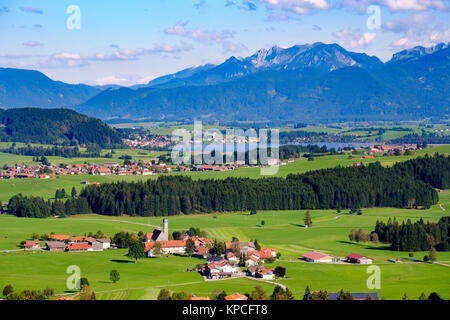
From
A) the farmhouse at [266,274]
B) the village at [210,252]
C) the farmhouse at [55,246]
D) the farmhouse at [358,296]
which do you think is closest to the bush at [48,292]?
the village at [210,252]

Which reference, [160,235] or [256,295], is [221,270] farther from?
[160,235]

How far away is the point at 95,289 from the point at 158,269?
8.81 metres

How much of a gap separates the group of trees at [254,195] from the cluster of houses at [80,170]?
2724 cm

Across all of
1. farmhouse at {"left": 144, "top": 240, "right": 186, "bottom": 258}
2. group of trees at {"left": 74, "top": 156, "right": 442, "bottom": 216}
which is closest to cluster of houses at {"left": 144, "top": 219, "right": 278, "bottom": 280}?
farmhouse at {"left": 144, "top": 240, "right": 186, "bottom": 258}

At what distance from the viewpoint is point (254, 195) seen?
8612 cm

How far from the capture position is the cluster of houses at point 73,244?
5950cm

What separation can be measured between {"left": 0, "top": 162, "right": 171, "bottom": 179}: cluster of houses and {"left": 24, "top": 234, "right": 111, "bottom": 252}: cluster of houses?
52.4 m

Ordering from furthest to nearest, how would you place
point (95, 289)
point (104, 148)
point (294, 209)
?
point (104, 148) → point (294, 209) → point (95, 289)

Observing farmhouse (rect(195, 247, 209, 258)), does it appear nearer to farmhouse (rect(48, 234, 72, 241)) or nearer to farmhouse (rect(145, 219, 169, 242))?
farmhouse (rect(145, 219, 169, 242))

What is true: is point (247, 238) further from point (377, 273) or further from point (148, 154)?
point (148, 154)

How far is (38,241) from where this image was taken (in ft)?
201

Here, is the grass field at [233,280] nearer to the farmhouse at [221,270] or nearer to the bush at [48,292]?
the farmhouse at [221,270]
